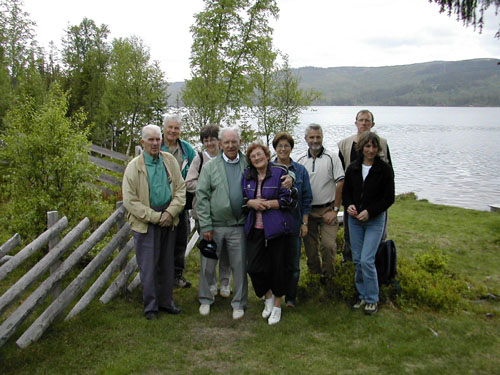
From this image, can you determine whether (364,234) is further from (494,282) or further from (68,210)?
(68,210)

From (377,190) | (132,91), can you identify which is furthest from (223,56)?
(132,91)

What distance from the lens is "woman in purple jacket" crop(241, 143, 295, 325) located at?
4.99 m

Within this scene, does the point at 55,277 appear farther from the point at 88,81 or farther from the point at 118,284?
the point at 88,81

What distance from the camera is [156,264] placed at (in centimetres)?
537

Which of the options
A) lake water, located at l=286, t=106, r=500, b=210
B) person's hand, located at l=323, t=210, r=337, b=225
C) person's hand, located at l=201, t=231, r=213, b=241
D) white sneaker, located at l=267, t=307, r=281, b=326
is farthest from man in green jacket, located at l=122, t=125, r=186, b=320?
lake water, located at l=286, t=106, r=500, b=210

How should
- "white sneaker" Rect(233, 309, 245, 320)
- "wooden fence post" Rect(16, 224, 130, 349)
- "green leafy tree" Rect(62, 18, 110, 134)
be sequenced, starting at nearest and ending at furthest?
"wooden fence post" Rect(16, 224, 130, 349)
"white sneaker" Rect(233, 309, 245, 320)
"green leafy tree" Rect(62, 18, 110, 134)

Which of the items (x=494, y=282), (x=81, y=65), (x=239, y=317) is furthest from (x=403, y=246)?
(x=81, y=65)

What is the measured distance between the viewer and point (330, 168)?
5.75 m

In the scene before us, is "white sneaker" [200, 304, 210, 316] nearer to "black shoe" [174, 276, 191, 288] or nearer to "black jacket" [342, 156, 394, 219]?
"black shoe" [174, 276, 191, 288]

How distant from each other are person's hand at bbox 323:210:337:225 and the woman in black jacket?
0.26 metres

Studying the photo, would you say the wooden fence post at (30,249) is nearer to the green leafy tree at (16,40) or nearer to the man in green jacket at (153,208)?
the man in green jacket at (153,208)

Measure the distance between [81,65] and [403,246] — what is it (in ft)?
102

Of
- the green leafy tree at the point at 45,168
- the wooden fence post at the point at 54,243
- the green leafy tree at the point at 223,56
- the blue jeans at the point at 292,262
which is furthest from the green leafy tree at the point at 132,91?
the blue jeans at the point at 292,262

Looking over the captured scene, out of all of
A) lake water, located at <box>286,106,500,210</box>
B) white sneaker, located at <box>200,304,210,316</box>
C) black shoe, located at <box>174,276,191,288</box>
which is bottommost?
lake water, located at <box>286,106,500,210</box>
